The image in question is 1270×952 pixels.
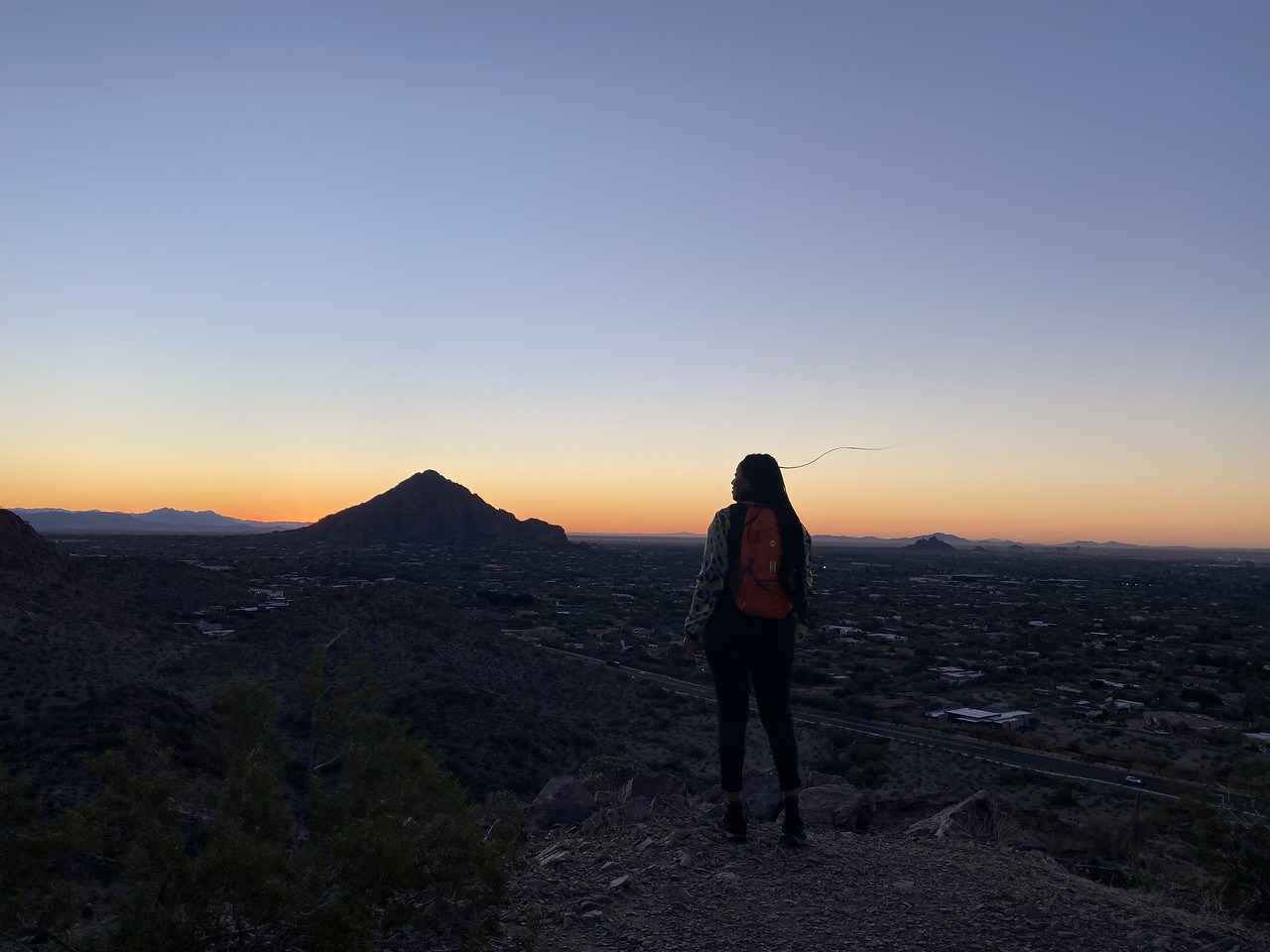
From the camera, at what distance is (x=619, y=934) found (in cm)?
400

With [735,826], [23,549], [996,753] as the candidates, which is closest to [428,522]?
[23,549]

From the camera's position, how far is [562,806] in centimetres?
809

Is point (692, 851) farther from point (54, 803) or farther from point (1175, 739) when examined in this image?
point (1175, 739)

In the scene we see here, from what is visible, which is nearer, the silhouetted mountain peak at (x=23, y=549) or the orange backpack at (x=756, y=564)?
the orange backpack at (x=756, y=564)

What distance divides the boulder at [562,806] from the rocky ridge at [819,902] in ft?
7.76

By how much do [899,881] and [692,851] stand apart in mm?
1234

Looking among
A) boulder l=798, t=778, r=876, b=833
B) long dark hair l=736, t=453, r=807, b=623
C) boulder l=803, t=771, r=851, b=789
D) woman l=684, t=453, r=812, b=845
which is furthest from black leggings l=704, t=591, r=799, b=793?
boulder l=803, t=771, r=851, b=789

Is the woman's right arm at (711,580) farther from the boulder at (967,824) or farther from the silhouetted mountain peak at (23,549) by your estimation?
the silhouetted mountain peak at (23,549)

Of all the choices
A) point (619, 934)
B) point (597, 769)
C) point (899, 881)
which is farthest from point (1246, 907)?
point (597, 769)

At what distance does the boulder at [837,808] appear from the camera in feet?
22.7

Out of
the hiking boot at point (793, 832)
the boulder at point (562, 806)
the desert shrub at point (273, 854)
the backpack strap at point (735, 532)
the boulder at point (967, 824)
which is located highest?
the backpack strap at point (735, 532)

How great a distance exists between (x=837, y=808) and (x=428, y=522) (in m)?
121

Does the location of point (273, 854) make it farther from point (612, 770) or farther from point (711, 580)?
point (612, 770)

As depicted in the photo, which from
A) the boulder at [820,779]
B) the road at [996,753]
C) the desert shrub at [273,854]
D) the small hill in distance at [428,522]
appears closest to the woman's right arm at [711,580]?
the desert shrub at [273,854]
